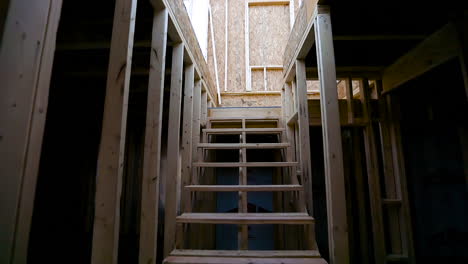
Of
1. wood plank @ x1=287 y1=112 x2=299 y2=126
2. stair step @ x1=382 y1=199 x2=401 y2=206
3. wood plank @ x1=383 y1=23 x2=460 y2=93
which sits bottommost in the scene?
stair step @ x1=382 y1=199 x2=401 y2=206

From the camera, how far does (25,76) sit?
0.65 metres

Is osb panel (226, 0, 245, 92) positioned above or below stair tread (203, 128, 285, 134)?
above

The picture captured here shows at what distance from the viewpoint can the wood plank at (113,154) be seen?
0.94 m

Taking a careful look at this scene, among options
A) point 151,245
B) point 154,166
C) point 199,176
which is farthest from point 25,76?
point 199,176

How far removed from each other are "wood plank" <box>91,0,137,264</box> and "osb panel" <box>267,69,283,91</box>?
4.24 m

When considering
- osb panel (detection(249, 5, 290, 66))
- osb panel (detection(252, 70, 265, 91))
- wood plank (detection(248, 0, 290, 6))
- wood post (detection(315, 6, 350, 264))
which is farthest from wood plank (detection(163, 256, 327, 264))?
wood plank (detection(248, 0, 290, 6))

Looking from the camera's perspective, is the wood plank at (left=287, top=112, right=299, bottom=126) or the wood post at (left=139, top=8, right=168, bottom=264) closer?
the wood post at (left=139, top=8, right=168, bottom=264)

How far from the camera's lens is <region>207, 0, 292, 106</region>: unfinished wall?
521 centimetres

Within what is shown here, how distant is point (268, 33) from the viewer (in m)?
5.49

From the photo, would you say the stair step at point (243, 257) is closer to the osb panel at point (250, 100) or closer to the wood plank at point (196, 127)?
the wood plank at point (196, 127)

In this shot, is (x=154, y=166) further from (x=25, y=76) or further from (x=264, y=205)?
(x=264, y=205)

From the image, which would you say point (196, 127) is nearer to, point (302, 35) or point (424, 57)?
point (302, 35)

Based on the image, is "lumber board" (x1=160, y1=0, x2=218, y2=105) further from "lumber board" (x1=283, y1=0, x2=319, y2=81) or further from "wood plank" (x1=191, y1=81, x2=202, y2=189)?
"lumber board" (x1=283, y1=0, x2=319, y2=81)

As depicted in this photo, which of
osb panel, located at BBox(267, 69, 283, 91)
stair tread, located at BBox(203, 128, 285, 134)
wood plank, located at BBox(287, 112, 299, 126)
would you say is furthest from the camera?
osb panel, located at BBox(267, 69, 283, 91)
